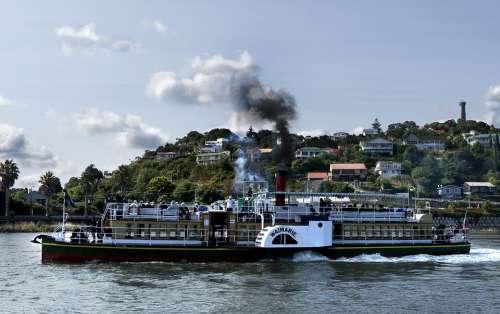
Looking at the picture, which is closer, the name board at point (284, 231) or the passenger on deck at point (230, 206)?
the name board at point (284, 231)

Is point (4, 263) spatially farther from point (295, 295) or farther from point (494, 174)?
point (494, 174)

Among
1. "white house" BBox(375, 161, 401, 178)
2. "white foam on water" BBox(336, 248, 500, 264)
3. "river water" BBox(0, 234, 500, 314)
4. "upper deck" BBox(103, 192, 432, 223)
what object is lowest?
"river water" BBox(0, 234, 500, 314)

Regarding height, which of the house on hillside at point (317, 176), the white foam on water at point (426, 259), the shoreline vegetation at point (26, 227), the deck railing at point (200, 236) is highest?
the house on hillside at point (317, 176)

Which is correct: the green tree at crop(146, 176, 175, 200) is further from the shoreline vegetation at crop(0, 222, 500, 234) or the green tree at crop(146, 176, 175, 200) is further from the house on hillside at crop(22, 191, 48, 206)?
the house on hillside at crop(22, 191, 48, 206)

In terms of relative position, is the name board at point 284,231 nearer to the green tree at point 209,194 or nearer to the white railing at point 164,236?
the white railing at point 164,236

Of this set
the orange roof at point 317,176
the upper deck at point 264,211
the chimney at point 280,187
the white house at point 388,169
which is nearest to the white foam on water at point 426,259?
the upper deck at point 264,211

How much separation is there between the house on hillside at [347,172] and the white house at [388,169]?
21.5 ft

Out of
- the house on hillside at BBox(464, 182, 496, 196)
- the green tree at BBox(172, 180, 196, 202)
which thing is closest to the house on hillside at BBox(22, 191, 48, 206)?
the green tree at BBox(172, 180, 196, 202)

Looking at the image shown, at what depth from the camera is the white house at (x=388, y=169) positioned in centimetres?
18950

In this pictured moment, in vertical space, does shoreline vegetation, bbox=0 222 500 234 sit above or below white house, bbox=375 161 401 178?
below

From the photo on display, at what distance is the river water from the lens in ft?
124

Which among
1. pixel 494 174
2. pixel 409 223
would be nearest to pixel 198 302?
pixel 409 223

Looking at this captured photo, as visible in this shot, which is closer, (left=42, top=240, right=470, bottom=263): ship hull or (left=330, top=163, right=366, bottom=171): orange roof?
(left=42, top=240, right=470, bottom=263): ship hull

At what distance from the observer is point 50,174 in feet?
448
